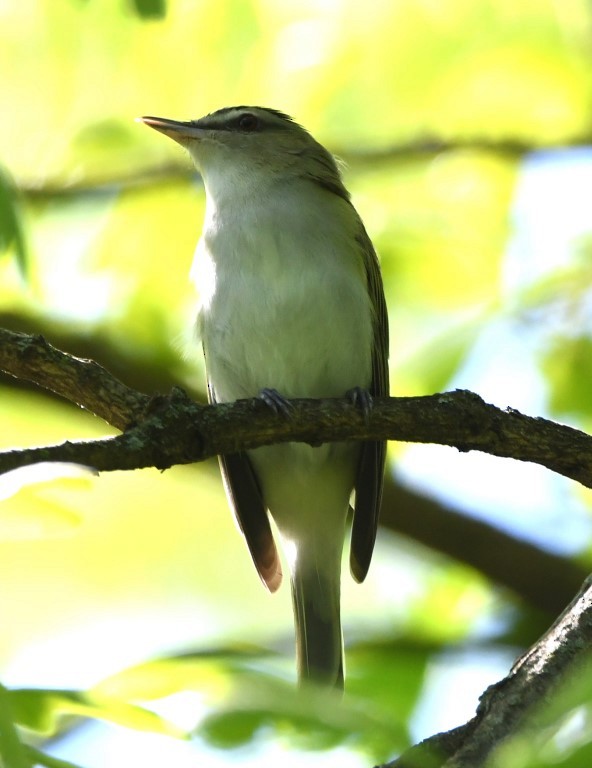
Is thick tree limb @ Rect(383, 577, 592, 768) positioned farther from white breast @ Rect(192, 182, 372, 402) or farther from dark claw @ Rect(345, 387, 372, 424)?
white breast @ Rect(192, 182, 372, 402)

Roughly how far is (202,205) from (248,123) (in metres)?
0.93

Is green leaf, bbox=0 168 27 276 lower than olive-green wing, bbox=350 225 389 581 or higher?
lower

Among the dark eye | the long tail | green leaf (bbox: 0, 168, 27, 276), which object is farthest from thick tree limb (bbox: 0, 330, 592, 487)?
the dark eye

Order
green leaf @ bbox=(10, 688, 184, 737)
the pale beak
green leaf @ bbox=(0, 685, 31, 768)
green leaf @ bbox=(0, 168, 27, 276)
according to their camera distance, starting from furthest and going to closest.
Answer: the pale beak, green leaf @ bbox=(0, 168, 27, 276), green leaf @ bbox=(10, 688, 184, 737), green leaf @ bbox=(0, 685, 31, 768)

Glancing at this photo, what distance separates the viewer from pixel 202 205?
741cm

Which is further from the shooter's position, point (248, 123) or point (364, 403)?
Result: point (248, 123)

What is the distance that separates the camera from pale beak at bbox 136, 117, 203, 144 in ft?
20.7

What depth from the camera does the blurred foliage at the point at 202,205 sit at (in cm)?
657

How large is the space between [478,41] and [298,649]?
4.28 m

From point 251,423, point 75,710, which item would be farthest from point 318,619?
point 75,710

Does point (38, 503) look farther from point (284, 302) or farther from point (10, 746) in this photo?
point (284, 302)

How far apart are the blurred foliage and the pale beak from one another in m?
0.60

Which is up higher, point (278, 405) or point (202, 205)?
point (202, 205)

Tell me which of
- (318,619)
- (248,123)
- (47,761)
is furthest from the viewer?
(248,123)
